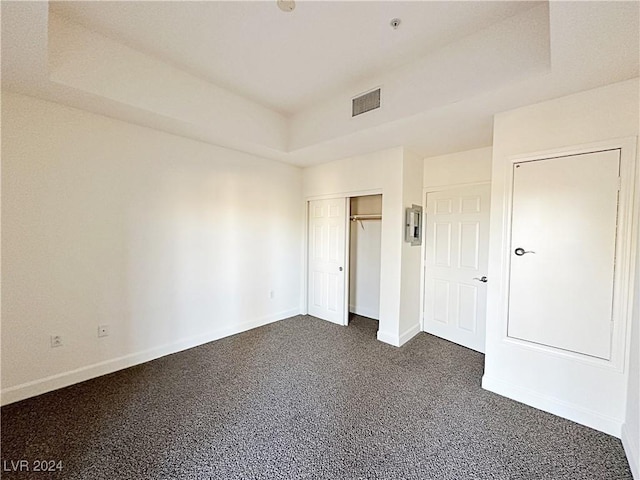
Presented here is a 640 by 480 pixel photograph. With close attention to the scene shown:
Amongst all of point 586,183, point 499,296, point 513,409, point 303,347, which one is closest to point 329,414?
point 303,347

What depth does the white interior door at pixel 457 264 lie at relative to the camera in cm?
340

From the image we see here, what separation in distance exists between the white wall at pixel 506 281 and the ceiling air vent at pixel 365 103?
3.72 ft

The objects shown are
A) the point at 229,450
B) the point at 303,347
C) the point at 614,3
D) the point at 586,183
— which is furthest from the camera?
the point at 303,347

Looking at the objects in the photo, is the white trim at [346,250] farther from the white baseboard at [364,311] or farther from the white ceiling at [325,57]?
the white ceiling at [325,57]

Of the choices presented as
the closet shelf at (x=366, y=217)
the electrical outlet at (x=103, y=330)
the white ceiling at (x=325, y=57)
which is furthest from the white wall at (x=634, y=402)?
the electrical outlet at (x=103, y=330)

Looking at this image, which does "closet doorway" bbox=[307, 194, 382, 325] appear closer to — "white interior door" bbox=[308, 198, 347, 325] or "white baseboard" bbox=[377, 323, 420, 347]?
"white interior door" bbox=[308, 198, 347, 325]

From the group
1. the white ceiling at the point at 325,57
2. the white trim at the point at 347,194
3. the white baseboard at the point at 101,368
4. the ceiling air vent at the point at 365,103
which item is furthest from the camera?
the white trim at the point at 347,194

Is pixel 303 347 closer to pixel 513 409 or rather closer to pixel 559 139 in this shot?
pixel 513 409

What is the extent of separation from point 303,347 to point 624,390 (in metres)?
2.81

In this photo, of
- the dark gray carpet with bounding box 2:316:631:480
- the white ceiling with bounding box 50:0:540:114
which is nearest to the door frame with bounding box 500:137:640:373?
the dark gray carpet with bounding box 2:316:631:480

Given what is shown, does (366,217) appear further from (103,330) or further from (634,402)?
(103,330)

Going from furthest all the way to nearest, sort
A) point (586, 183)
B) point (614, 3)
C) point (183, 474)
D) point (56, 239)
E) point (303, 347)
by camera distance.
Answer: point (303, 347)
point (56, 239)
point (586, 183)
point (183, 474)
point (614, 3)

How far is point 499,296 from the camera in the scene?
2.48 m

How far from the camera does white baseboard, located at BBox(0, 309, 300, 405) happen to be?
2.27 m
